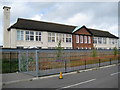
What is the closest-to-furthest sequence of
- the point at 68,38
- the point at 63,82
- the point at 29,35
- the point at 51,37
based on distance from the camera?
1. the point at 63,82
2. the point at 29,35
3. the point at 51,37
4. the point at 68,38

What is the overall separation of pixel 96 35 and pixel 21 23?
25539 mm

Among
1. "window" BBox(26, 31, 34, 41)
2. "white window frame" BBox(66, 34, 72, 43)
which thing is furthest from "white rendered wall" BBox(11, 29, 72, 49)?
"white window frame" BBox(66, 34, 72, 43)

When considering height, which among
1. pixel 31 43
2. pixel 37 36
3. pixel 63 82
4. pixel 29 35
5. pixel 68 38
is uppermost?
pixel 29 35

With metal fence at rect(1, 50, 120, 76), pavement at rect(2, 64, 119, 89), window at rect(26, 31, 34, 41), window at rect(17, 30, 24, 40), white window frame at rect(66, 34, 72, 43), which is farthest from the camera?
white window frame at rect(66, 34, 72, 43)

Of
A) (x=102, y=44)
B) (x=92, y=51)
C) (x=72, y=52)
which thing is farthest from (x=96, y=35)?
(x=72, y=52)

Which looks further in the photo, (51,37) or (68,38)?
(68,38)

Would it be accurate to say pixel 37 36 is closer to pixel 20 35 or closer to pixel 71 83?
pixel 20 35

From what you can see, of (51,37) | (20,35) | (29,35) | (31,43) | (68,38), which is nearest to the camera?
(20,35)

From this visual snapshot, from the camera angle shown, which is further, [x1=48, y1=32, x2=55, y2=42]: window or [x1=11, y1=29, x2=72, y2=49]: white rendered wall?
[x1=48, y1=32, x2=55, y2=42]: window

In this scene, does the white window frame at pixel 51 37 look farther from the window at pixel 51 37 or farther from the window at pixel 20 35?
the window at pixel 20 35

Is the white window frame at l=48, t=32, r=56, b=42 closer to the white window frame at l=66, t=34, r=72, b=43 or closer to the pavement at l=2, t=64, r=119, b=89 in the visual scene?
the white window frame at l=66, t=34, r=72, b=43

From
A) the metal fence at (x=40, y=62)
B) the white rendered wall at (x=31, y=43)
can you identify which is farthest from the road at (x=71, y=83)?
the white rendered wall at (x=31, y=43)

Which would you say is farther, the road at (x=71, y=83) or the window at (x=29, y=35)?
the window at (x=29, y=35)

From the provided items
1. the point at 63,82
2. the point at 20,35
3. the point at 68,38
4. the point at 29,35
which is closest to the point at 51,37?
the point at 68,38
